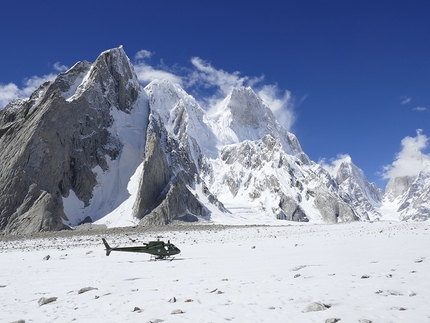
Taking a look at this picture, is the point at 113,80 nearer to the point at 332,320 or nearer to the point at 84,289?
the point at 84,289

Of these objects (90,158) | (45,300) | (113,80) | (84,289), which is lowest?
(45,300)

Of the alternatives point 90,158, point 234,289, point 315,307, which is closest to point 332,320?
point 315,307

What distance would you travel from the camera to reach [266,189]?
188 metres

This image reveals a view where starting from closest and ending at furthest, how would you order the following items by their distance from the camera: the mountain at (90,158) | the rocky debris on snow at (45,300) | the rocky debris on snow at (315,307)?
1. the rocky debris on snow at (315,307)
2. the rocky debris on snow at (45,300)
3. the mountain at (90,158)

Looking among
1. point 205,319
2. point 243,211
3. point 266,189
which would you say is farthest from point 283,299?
point 266,189

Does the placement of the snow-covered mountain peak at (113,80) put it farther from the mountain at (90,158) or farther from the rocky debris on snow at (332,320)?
the rocky debris on snow at (332,320)

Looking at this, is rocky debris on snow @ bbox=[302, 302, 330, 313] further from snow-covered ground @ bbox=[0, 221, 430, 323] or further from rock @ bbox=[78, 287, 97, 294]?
rock @ bbox=[78, 287, 97, 294]

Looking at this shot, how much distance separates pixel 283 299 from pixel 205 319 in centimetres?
247

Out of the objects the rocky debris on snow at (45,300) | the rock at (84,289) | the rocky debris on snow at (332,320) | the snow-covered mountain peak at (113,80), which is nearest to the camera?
the rocky debris on snow at (332,320)

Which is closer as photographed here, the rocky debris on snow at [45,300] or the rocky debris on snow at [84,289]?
the rocky debris on snow at [45,300]

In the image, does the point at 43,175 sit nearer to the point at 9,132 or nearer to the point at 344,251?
the point at 9,132


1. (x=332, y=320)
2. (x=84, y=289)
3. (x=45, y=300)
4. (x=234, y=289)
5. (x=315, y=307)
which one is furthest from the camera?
(x=84, y=289)

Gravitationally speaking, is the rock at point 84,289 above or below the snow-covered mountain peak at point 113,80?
below

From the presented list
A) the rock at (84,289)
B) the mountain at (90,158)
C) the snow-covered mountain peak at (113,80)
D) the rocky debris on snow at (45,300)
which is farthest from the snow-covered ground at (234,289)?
the snow-covered mountain peak at (113,80)
